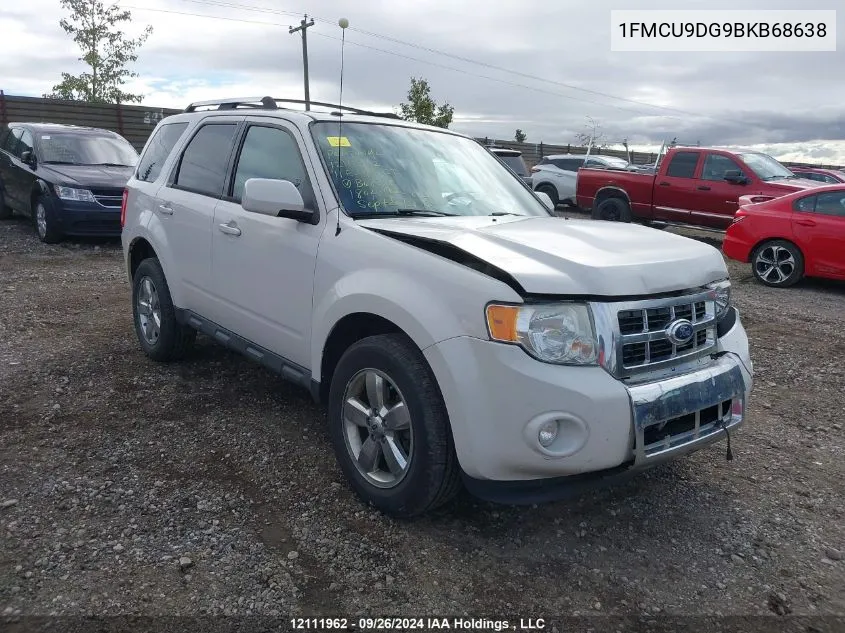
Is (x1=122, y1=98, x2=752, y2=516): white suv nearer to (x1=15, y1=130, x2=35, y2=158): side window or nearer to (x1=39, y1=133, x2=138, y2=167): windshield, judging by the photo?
(x1=39, y1=133, x2=138, y2=167): windshield

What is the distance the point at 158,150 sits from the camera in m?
5.27

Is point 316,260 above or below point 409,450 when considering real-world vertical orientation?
above

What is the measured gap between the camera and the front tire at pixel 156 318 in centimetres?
489

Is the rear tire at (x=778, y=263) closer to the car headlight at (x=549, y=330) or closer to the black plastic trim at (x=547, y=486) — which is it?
the black plastic trim at (x=547, y=486)

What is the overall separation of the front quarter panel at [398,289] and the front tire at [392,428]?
0.16 meters

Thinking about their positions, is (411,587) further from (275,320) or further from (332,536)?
(275,320)

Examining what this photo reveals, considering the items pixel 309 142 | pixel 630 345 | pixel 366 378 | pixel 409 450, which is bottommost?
pixel 409 450

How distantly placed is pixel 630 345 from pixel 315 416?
227 cm

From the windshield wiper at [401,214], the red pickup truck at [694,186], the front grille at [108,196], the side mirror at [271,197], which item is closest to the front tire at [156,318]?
the side mirror at [271,197]

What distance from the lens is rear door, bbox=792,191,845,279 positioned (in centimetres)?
830

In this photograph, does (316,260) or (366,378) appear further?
(316,260)

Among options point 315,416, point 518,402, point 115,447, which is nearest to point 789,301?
point 315,416

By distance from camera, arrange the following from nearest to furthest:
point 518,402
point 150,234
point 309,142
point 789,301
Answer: point 518,402 → point 309,142 → point 150,234 → point 789,301

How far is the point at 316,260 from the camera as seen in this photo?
338cm
